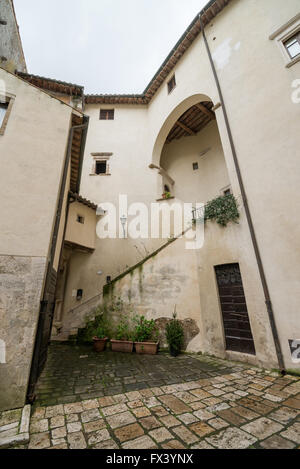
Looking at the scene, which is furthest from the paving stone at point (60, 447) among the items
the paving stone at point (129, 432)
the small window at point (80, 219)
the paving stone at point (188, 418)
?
the small window at point (80, 219)

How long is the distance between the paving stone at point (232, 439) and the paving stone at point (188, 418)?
0.38 m

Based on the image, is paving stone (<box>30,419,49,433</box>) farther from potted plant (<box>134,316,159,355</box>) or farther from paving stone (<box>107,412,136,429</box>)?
potted plant (<box>134,316,159,355</box>)

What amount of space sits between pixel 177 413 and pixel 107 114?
49.9 feet

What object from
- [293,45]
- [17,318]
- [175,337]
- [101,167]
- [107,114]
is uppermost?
[107,114]

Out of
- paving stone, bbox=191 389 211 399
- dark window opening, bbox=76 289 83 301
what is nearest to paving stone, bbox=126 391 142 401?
paving stone, bbox=191 389 211 399

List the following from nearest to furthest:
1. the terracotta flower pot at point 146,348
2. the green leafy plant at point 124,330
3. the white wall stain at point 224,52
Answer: the terracotta flower pot at point 146,348 → the green leafy plant at point 124,330 → the white wall stain at point 224,52

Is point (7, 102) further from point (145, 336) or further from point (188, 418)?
point (145, 336)

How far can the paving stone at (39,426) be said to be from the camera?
246 centimetres

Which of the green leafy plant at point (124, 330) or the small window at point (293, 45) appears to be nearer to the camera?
the small window at point (293, 45)

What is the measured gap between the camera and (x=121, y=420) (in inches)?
105

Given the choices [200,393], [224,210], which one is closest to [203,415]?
[200,393]

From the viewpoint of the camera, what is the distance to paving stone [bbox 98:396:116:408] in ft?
10.1

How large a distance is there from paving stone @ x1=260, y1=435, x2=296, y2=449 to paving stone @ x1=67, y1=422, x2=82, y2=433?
219 centimetres

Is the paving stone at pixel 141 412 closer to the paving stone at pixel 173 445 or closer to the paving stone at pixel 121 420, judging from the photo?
the paving stone at pixel 121 420
